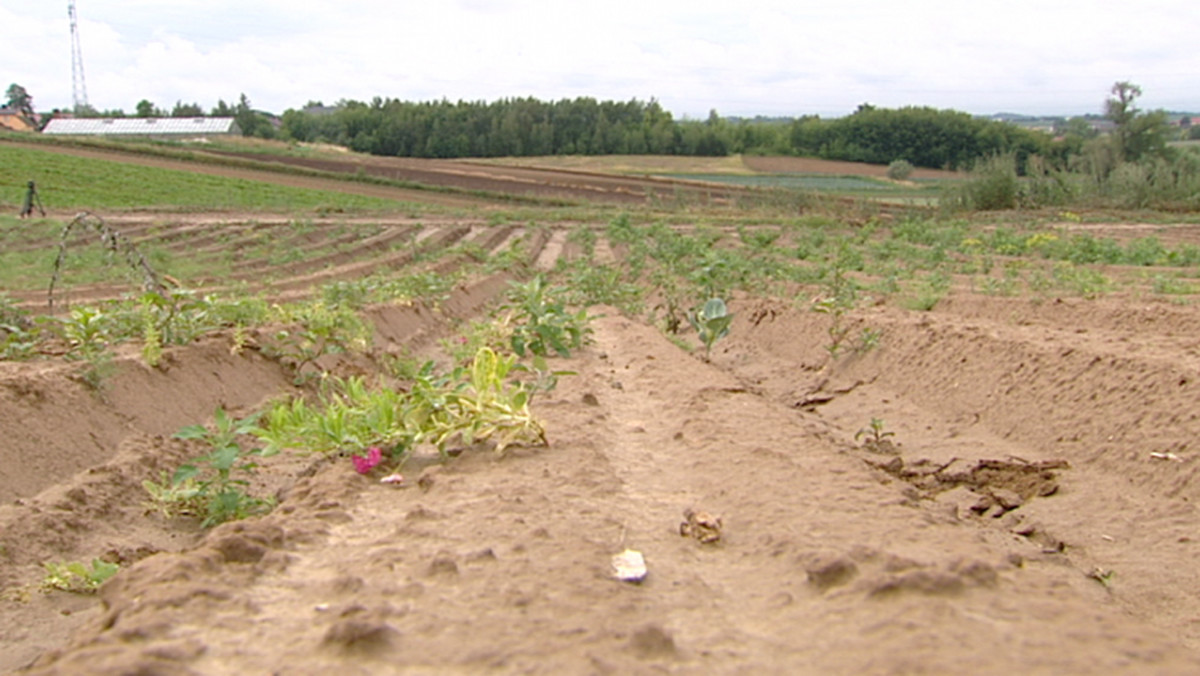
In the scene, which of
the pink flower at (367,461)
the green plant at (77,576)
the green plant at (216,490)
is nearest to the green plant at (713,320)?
the pink flower at (367,461)

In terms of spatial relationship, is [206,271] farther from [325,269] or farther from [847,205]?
[847,205]

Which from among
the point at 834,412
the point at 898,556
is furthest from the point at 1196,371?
the point at 898,556

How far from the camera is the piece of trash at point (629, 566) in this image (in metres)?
3.12

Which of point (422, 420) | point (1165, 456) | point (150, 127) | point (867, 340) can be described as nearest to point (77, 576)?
point (422, 420)

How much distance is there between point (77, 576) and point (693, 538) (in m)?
2.43

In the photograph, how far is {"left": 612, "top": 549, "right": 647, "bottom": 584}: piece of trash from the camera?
3.12 metres

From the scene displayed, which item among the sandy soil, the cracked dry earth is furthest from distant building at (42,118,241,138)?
the cracked dry earth

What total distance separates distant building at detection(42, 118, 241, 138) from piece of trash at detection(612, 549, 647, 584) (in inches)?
→ 3163

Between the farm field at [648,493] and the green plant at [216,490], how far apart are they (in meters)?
0.10

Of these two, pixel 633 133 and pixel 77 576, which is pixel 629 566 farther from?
pixel 633 133

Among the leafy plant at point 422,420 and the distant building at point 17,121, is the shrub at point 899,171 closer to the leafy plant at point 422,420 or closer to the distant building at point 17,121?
the leafy plant at point 422,420

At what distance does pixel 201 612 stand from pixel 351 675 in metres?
0.62

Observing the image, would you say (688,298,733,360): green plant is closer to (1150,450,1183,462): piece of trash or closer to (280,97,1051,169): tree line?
(1150,450,1183,462): piece of trash

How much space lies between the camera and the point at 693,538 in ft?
11.9
